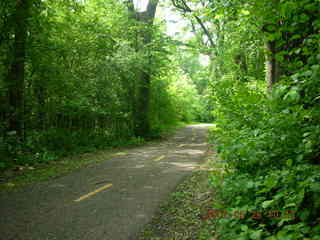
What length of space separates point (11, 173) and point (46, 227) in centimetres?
534

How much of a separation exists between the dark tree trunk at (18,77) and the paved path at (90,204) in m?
4.15

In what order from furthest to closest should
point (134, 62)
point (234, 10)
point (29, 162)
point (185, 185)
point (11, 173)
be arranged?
point (134, 62) → point (29, 162) → point (11, 173) → point (185, 185) → point (234, 10)

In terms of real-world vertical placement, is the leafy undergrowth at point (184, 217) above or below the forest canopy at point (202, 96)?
below

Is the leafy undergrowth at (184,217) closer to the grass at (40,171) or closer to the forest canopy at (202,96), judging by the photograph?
the forest canopy at (202,96)

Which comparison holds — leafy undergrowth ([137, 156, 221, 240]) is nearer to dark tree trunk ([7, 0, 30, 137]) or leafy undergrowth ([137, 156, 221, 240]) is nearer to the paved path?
the paved path

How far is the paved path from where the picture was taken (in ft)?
15.5

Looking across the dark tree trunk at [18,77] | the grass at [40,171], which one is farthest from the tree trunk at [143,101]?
the dark tree trunk at [18,77]

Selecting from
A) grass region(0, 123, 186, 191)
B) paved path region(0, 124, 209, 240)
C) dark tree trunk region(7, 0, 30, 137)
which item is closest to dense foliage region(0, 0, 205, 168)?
dark tree trunk region(7, 0, 30, 137)

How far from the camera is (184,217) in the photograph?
17.9ft

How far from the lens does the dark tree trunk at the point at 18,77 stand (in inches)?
431

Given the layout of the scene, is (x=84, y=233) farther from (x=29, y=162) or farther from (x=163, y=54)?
(x=163, y=54)

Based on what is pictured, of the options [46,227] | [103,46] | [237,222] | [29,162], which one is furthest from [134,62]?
[237,222]

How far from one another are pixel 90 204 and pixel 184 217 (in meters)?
2.14

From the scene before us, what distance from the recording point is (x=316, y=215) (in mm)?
3133
